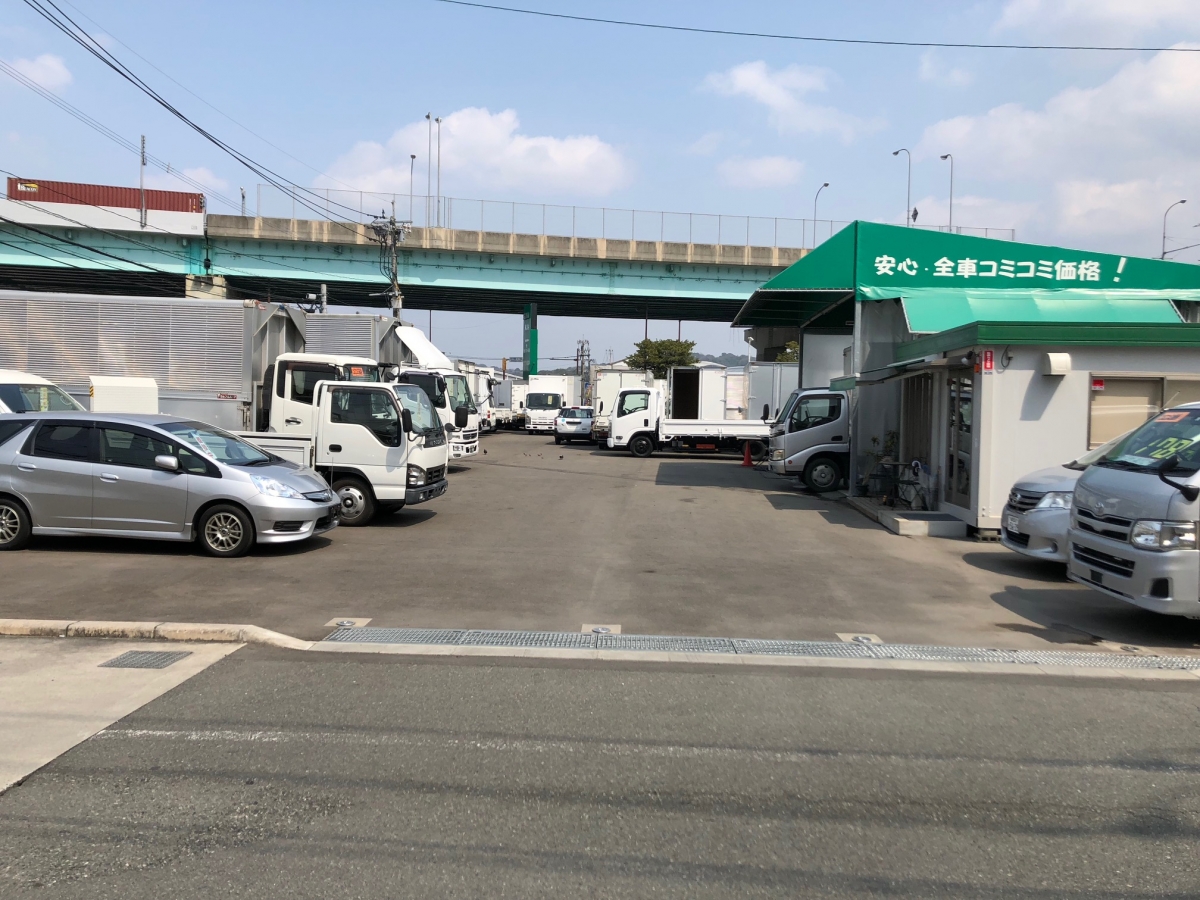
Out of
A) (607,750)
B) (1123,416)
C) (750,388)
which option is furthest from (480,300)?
(607,750)

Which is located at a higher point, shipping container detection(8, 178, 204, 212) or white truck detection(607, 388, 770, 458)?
shipping container detection(8, 178, 204, 212)

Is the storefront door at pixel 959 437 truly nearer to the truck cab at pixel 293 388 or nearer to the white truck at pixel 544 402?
the truck cab at pixel 293 388

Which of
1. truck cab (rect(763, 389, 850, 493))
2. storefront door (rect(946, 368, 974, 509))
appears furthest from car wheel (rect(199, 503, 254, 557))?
truck cab (rect(763, 389, 850, 493))

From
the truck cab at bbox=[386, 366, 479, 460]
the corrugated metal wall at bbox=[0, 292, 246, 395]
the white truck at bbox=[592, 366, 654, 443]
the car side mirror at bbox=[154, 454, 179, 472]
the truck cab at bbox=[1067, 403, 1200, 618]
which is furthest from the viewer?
the white truck at bbox=[592, 366, 654, 443]

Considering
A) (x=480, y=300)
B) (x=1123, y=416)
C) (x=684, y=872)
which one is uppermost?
(x=480, y=300)

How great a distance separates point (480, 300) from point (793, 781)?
4726 centimetres

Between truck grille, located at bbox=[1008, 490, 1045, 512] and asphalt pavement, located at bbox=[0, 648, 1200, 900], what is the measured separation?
15.0ft

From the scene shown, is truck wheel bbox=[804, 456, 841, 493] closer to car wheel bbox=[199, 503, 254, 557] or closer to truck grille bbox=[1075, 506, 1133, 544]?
truck grille bbox=[1075, 506, 1133, 544]

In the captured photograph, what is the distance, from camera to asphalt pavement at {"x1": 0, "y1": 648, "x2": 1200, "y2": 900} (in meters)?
3.79

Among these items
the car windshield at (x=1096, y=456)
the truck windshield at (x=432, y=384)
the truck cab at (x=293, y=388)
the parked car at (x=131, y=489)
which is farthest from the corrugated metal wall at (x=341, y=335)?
the car windshield at (x=1096, y=456)

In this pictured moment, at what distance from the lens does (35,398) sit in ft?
47.5

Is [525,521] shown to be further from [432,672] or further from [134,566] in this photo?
[432,672]

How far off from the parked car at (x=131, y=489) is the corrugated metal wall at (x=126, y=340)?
4246 mm

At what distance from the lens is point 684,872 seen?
3.84 meters
